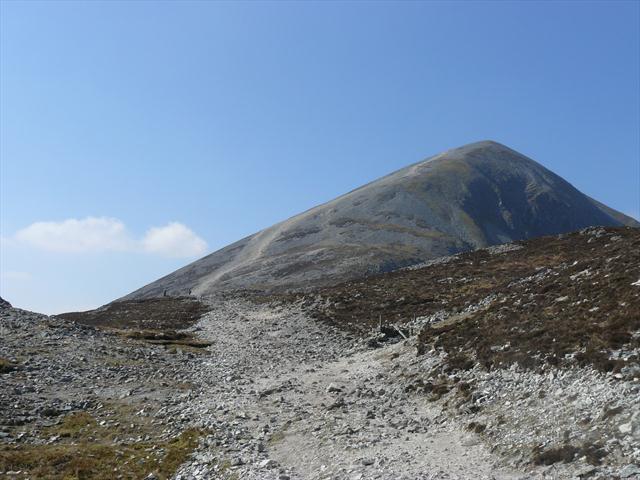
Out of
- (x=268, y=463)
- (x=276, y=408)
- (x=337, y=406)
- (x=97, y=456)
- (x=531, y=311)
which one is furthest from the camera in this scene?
(x=531, y=311)

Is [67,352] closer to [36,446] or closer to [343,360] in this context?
[36,446]

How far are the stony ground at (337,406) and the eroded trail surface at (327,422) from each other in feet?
0.32

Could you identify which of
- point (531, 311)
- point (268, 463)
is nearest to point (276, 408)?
point (268, 463)

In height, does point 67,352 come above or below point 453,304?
above

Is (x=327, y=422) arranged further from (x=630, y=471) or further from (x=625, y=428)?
(x=630, y=471)

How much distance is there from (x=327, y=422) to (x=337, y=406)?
2293 mm

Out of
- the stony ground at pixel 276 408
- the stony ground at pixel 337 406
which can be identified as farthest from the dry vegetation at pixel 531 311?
the stony ground at pixel 276 408

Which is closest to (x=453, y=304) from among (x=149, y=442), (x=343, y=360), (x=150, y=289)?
(x=343, y=360)

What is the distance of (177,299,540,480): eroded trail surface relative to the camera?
17016mm

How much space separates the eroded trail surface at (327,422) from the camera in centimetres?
1702

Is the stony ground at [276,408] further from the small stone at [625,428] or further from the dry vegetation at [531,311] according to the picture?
the dry vegetation at [531,311]

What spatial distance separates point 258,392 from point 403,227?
15705 centimetres

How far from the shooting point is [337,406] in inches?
974

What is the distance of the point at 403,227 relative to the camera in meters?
182
